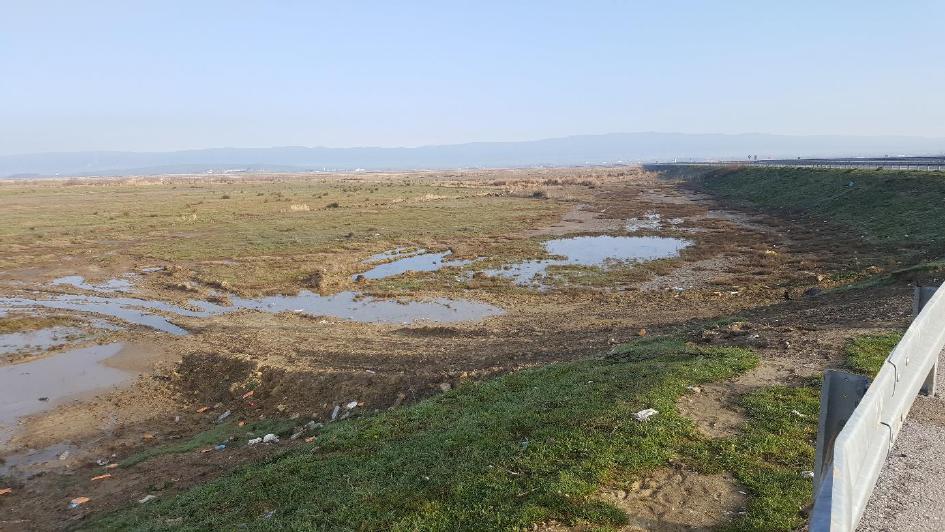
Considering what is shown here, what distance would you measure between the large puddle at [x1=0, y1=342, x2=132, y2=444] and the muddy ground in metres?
0.55

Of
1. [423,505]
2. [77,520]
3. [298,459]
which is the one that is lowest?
[77,520]

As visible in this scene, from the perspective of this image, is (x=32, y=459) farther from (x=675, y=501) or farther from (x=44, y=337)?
(x=675, y=501)

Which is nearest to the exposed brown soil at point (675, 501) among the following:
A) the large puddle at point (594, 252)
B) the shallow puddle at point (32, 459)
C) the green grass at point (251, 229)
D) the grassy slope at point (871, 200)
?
the shallow puddle at point (32, 459)

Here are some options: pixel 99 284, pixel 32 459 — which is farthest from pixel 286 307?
pixel 99 284

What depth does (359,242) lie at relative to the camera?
43.2 meters

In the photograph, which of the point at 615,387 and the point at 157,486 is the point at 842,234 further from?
the point at 157,486

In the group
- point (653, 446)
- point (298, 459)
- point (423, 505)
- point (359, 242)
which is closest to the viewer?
point (423, 505)

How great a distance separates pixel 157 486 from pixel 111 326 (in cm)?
1609

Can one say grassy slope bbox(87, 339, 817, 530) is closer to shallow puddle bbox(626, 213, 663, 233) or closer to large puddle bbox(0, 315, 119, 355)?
large puddle bbox(0, 315, 119, 355)

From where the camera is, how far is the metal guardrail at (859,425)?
3.13m

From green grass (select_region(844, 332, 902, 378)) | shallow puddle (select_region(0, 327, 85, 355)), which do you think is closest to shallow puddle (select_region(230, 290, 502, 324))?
shallow puddle (select_region(0, 327, 85, 355))

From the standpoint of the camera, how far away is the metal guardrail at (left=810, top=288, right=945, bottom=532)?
3.13 metres

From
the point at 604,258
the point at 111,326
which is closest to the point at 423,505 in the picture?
the point at 111,326

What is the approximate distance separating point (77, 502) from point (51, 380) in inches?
389
